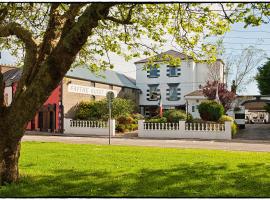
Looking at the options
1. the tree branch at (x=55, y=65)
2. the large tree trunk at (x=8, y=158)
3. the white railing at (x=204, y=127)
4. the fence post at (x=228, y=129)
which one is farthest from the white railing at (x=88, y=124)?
the tree branch at (x=55, y=65)

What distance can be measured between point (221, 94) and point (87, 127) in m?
11.6

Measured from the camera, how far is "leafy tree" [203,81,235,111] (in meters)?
31.1

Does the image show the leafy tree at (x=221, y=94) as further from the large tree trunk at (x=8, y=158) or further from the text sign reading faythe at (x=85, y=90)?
the large tree trunk at (x=8, y=158)

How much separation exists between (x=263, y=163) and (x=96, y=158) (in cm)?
479

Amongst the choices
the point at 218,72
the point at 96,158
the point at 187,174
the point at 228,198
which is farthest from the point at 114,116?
the point at 228,198

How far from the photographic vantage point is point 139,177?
7.85m

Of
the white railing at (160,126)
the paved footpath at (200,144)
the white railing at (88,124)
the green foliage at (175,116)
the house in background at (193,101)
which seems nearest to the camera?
the paved footpath at (200,144)

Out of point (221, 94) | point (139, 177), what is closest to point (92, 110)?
point (221, 94)

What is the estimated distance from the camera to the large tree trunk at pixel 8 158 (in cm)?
696

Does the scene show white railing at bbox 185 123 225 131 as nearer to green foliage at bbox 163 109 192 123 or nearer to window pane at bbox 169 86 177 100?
green foliage at bbox 163 109 192 123

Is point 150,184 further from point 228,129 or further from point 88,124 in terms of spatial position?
point 88,124

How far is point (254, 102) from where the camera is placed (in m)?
32.9

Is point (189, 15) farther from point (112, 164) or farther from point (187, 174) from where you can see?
point (112, 164)

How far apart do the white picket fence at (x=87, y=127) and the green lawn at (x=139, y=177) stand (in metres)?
15.7
